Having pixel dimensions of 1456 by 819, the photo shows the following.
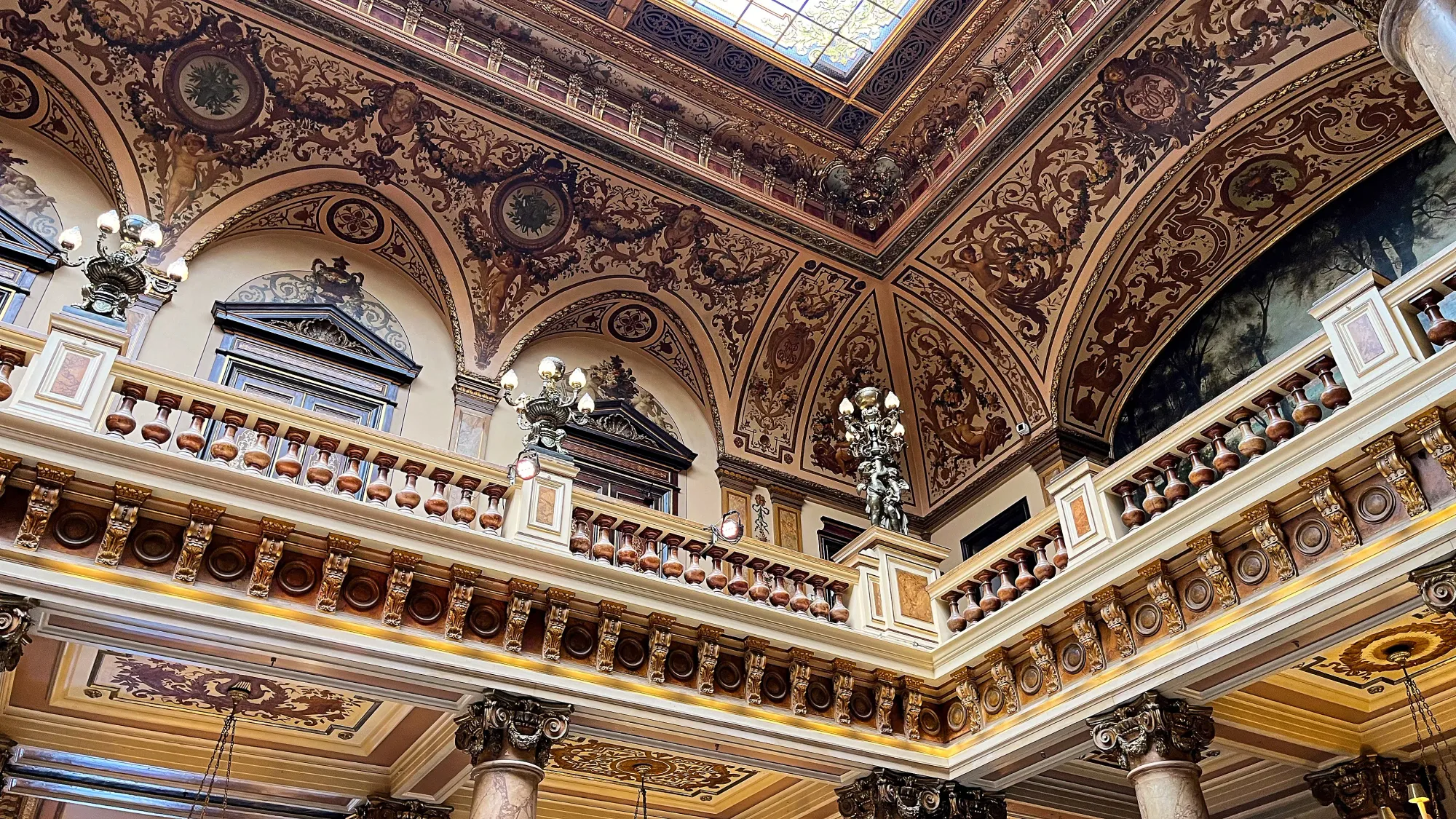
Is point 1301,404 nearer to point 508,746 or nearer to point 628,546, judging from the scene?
point 628,546

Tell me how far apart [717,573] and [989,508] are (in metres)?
5.12

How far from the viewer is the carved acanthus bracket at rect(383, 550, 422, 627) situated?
22.0ft

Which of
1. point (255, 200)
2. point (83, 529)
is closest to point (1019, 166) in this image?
point (255, 200)

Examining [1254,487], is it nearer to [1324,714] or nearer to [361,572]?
[1324,714]

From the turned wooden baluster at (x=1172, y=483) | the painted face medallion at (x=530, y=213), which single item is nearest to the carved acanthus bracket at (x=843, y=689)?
the turned wooden baluster at (x=1172, y=483)

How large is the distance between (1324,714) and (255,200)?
1032 centimetres

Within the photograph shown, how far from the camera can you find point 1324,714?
Answer: 8.15 meters

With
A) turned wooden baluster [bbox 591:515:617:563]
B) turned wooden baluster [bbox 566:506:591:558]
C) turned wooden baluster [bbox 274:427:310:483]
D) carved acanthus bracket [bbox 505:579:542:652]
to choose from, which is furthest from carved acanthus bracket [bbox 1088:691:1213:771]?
turned wooden baluster [bbox 274:427:310:483]

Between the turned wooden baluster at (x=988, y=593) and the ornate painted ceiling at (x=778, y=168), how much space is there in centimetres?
352

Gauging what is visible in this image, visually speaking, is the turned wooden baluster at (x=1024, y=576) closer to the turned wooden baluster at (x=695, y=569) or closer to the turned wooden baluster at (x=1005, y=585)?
the turned wooden baluster at (x=1005, y=585)

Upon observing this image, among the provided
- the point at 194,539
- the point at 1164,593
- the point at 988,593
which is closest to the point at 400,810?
the point at 194,539

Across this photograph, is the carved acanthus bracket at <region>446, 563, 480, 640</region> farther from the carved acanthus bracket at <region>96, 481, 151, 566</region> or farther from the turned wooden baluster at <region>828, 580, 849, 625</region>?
the turned wooden baluster at <region>828, 580, 849, 625</region>

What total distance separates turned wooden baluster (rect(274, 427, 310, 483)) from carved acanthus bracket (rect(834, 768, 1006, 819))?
4575 mm

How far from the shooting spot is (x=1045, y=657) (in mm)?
7684
